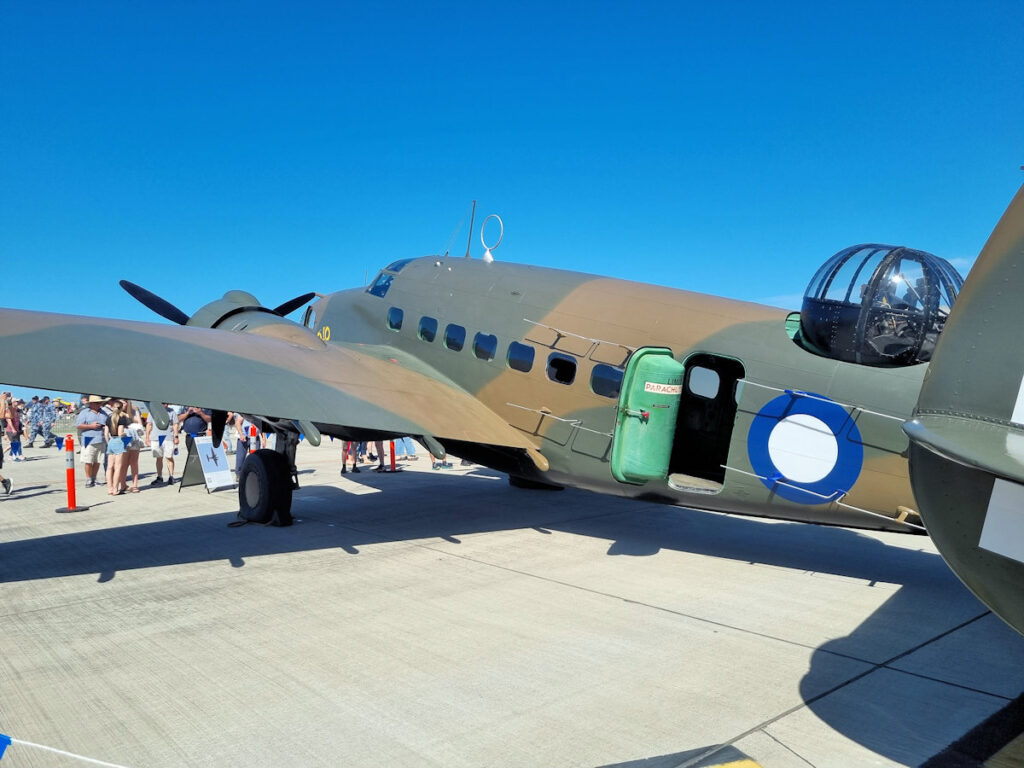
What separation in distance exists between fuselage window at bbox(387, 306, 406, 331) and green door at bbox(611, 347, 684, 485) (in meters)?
4.84

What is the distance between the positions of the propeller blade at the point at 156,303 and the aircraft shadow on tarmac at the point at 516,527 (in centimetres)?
386

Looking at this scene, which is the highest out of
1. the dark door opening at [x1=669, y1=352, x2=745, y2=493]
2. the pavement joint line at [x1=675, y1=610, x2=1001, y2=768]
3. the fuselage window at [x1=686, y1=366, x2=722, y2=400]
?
the fuselage window at [x1=686, y1=366, x2=722, y2=400]

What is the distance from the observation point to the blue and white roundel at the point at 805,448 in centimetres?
780

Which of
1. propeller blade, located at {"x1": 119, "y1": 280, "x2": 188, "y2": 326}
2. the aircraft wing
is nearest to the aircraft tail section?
the aircraft wing

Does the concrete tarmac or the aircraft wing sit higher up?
the aircraft wing

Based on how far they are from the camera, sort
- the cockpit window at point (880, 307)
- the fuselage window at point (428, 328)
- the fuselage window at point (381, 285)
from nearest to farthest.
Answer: the cockpit window at point (880, 307) < the fuselage window at point (428, 328) < the fuselage window at point (381, 285)

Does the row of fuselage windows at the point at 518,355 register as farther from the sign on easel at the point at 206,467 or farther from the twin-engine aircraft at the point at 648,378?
the sign on easel at the point at 206,467

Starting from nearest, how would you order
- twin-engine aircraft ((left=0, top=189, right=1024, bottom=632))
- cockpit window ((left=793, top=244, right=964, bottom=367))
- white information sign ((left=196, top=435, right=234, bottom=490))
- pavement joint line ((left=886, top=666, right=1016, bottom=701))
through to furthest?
twin-engine aircraft ((left=0, top=189, right=1024, bottom=632))
pavement joint line ((left=886, top=666, right=1016, bottom=701))
cockpit window ((left=793, top=244, right=964, bottom=367))
white information sign ((left=196, top=435, right=234, bottom=490))

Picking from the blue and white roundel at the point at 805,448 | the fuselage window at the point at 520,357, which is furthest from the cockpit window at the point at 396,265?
the blue and white roundel at the point at 805,448

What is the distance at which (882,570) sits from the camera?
30.2 feet

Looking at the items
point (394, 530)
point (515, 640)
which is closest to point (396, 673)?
point (515, 640)

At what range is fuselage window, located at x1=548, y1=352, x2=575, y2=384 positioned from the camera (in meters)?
9.79

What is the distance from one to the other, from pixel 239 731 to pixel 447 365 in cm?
718

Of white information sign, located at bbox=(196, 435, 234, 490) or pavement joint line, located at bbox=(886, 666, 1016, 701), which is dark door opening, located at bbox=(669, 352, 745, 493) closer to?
pavement joint line, located at bbox=(886, 666, 1016, 701)
